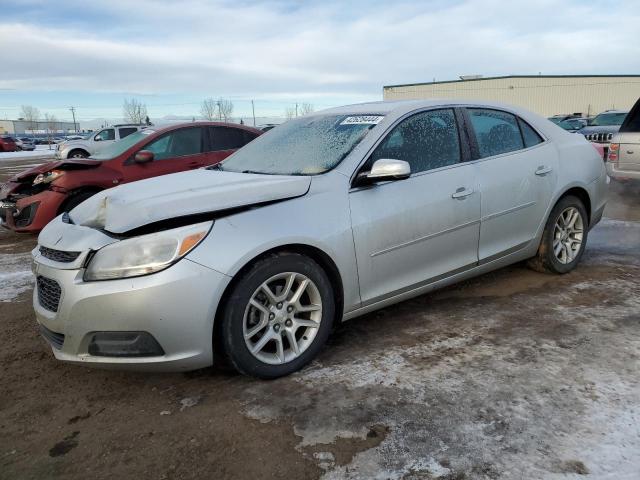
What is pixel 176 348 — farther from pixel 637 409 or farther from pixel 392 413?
pixel 637 409

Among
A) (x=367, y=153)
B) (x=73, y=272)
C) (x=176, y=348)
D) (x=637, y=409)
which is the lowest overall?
(x=637, y=409)

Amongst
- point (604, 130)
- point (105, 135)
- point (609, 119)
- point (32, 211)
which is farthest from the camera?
point (105, 135)

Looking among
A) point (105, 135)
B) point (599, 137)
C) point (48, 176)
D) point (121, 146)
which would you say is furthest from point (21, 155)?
point (599, 137)

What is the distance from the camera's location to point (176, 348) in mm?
2645

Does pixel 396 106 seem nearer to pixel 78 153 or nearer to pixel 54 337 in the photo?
pixel 54 337

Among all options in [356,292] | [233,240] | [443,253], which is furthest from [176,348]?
[443,253]

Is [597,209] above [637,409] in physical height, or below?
above

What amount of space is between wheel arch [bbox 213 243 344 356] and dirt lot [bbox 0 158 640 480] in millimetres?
302

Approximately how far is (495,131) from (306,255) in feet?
6.79

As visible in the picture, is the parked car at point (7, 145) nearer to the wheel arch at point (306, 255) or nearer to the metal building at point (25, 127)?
the wheel arch at point (306, 255)

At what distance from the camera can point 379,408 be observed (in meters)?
2.62

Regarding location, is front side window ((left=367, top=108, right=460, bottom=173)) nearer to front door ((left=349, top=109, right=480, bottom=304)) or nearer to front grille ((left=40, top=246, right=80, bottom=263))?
front door ((left=349, top=109, right=480, bottom=304))

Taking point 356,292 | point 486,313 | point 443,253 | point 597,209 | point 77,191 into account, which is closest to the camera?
point 356,292

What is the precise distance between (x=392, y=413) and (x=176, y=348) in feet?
3.67
